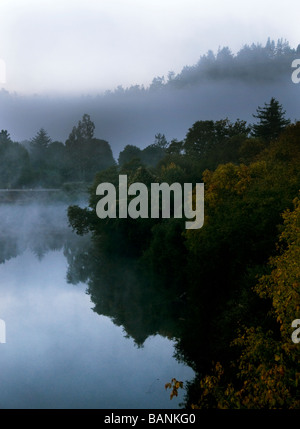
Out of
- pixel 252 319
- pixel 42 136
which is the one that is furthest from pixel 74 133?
pixel 252 319

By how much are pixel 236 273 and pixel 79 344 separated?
10096 millimetres

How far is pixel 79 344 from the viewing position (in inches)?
971

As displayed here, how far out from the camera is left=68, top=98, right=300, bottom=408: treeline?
1200 cm

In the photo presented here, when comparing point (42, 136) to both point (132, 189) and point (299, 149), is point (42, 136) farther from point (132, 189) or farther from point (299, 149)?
point (299, 149)

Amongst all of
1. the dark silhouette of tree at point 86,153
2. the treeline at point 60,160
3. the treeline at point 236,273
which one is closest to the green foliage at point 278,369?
the treeline at point 236,273

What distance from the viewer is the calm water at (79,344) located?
61.5 feet

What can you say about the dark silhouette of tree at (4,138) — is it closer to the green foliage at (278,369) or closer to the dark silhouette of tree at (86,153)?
the dark silhouette of tree at (86,153)

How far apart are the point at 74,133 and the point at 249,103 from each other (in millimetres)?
84639

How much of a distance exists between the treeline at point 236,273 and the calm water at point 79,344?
1.66 m

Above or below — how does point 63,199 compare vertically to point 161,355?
above

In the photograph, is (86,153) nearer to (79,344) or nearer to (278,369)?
(79,344)

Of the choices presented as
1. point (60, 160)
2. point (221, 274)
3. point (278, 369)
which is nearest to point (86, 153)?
point (60, 160)

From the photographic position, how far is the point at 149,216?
141ft

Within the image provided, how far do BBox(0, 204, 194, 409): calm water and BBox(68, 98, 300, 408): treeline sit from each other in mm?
1663
